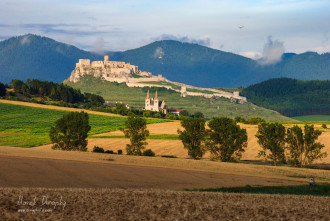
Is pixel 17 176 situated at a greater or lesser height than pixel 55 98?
lesser

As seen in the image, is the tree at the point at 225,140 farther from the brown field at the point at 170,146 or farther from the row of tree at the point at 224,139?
the brown field at the point at 170,146

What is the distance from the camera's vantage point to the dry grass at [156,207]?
1670 centimetres

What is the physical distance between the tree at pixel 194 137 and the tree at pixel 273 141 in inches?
408

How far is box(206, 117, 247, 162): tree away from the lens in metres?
68.7

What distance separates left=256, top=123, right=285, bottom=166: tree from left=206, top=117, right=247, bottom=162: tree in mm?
3496

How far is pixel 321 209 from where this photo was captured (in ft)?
65.9

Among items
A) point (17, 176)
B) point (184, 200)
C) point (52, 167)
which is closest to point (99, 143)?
point (52, 167)

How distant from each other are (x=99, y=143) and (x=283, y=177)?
54542 mm

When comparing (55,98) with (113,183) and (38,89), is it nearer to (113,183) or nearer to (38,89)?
(38,89)

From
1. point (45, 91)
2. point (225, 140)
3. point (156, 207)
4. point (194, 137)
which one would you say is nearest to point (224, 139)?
Result: point (225, 140)

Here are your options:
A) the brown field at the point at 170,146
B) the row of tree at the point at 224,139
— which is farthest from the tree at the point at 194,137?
the brown field at the point at 170,146

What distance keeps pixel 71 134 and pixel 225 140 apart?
27801 mm

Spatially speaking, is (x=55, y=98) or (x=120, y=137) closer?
(x=120, y=137)

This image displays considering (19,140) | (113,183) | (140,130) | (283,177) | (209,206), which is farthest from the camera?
(19,140)
